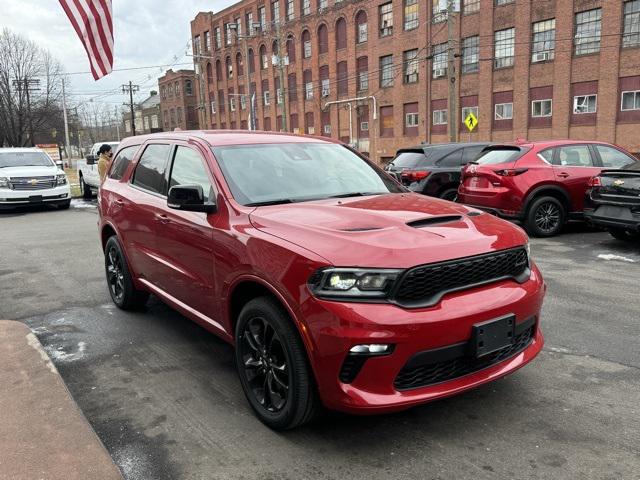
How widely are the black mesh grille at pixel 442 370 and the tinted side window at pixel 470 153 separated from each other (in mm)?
8967

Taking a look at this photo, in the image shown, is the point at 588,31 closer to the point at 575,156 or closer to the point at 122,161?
the point at 575,156

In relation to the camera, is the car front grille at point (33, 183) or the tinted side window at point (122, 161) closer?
the tinted side window at point (122, 161)

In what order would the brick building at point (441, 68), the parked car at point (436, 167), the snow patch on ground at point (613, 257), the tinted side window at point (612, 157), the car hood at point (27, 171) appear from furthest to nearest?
the brick building at point (441, 68) < the car hood at point (27, 171) < the parked car at point (436, 167) < the tinted side window at point (612, 157) < the snow patch on ground at point (613, 257)

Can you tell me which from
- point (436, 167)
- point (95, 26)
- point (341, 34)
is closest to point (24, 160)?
point (95, 26)

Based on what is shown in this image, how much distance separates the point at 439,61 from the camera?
38.0 m

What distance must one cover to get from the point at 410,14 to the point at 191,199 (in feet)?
131

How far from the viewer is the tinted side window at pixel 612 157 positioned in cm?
979

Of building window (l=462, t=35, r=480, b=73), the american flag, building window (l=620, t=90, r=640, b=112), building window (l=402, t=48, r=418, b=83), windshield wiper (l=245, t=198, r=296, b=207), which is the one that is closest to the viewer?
windshield wiper (l=245, t=198, r=296, b=207)

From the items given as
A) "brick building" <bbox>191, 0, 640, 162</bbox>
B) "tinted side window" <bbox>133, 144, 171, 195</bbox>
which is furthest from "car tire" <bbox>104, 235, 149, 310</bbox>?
"brick building" <bbox>191, 0, 640, 162</bbox>

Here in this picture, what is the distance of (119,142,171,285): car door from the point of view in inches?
186

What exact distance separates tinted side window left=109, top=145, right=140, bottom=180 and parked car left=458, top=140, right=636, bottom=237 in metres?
6.32

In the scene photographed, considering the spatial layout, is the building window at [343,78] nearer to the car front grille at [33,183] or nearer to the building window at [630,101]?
the building window at [630,101]

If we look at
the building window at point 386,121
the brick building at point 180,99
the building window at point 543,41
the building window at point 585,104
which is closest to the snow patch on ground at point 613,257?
the building window at point 585,104

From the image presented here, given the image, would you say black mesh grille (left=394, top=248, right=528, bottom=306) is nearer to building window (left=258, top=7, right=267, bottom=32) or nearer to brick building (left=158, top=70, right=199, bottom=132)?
building window (left=258, top=7, right=267, bottom=32)
